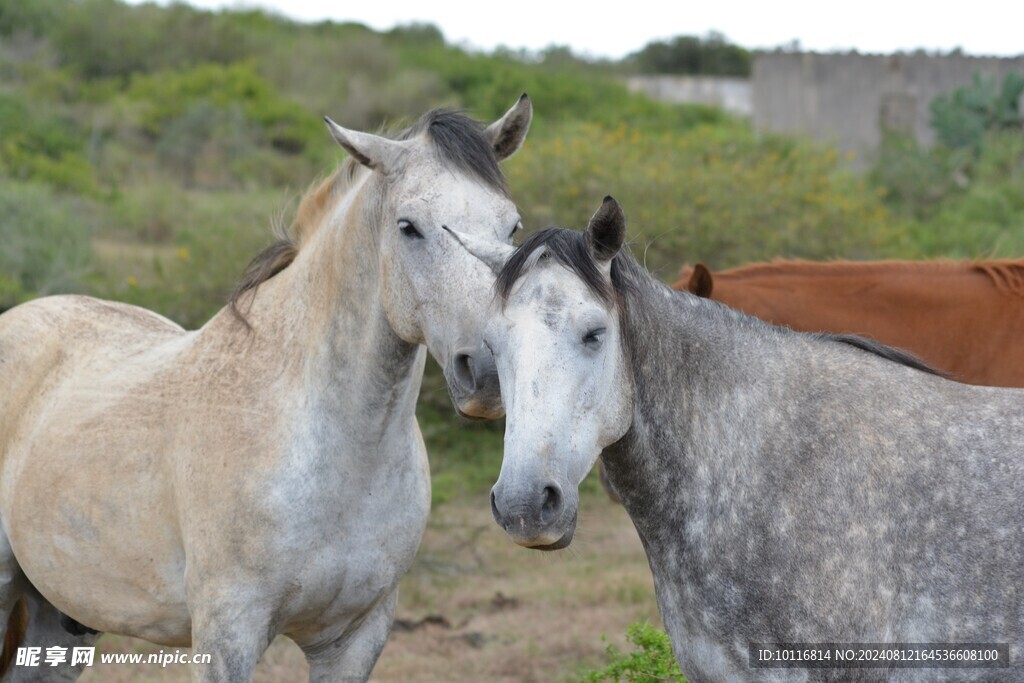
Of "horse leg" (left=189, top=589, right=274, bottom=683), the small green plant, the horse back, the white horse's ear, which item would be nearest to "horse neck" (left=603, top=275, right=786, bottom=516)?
the white horse's ear

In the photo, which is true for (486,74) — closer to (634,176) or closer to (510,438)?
(634,176)

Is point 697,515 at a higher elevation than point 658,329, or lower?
lower

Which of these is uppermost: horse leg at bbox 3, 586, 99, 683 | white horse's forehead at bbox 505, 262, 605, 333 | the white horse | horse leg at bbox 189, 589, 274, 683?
white horse's forehead at bbox 505, 262, 605, 333

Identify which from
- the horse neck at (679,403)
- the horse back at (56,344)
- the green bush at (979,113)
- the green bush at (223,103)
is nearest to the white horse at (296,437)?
the horse back at (56,344)

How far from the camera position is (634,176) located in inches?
417

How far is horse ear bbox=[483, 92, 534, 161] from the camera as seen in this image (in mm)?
3564

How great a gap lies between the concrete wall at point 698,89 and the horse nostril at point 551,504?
1149 inches

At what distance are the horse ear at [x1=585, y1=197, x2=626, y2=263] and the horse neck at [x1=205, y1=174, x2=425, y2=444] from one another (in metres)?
0.89

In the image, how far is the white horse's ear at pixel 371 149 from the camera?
10.9 ft

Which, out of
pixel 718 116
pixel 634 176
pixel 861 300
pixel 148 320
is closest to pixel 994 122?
pixel 718 116

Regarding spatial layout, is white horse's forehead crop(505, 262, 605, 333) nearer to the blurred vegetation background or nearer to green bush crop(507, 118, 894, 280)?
the blurred vegetation background

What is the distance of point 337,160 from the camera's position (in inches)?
179

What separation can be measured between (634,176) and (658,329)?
787 centimetres

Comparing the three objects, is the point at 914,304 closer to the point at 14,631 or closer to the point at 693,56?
the point at 14,631
